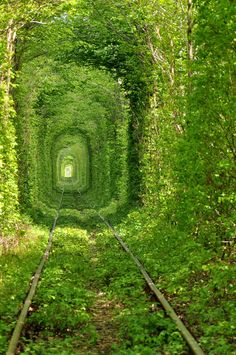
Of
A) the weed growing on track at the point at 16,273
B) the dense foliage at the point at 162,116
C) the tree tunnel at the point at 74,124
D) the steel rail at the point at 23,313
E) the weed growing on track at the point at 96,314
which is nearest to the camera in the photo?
the steel rail at the point at 23,313

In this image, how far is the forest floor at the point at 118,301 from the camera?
754cm

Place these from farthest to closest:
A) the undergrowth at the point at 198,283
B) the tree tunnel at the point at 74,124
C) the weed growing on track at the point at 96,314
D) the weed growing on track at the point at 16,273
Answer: the tree tunnel at the point at 74,124 < the weed growing on track at the point at 16,273 < the undergrowth at the point at 198,283 < the weed growing on track at the point at 96,314

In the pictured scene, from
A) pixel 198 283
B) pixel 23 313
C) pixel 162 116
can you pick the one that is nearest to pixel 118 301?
pixel 198 283

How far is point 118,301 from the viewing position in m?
10.2

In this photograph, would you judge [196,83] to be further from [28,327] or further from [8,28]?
[8,28]

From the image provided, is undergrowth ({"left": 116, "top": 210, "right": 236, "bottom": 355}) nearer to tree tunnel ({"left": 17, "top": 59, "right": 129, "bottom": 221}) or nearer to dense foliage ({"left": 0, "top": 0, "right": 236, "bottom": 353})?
dense foliage ({"left": 0, "top": 0, "right": 236, "bottom": 353})

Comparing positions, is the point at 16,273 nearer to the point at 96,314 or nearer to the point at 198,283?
the point at 96,314

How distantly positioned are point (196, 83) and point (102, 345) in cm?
484

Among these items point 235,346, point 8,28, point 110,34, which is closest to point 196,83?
point 235,346

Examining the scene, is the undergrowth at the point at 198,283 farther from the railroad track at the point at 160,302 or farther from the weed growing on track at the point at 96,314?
the weed growing on track at the point at 96,314

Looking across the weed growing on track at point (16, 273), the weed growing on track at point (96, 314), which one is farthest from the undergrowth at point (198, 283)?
the weed growing on track at point (16, 273)

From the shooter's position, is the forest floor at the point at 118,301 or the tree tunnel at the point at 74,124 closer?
the forest floor at the point at 118,301

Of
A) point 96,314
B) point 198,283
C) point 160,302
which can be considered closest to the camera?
point 160,302

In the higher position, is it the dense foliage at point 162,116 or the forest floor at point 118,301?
the dense foliage at point 162,116
